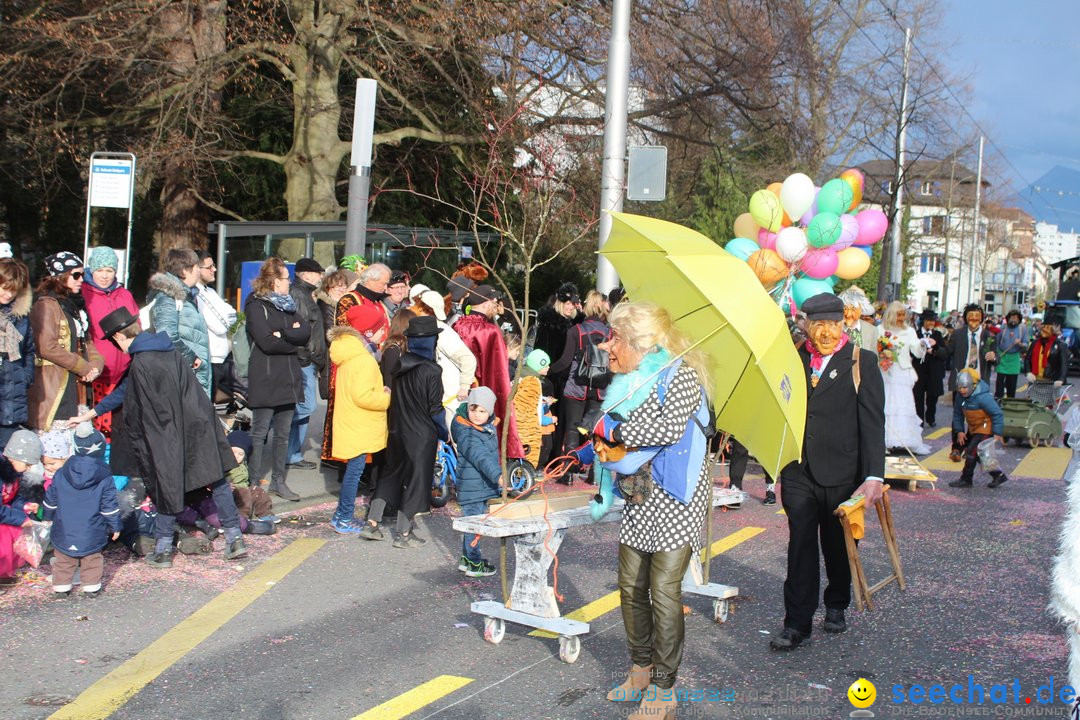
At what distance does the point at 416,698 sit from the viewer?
477cm

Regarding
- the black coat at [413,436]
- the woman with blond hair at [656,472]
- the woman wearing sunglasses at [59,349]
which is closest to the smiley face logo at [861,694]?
the woman with blond hair at [656,472]

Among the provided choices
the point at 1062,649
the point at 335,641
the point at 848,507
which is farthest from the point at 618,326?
the point at 1062,649

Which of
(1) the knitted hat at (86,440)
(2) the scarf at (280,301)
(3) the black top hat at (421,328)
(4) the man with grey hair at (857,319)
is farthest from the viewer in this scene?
(4) the man with grey hair at (857,319)

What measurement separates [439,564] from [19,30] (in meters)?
11.8

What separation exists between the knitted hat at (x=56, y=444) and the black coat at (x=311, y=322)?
9.67ft

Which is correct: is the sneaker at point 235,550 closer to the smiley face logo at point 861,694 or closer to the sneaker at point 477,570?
the sneaker at point 477,570

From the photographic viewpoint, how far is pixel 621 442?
14.7 feet

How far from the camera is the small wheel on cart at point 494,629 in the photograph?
18.1ft

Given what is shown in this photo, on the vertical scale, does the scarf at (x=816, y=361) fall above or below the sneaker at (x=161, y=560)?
above

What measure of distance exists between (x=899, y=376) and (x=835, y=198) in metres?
2.98

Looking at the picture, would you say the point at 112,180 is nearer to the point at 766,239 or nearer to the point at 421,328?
the point at 421,328

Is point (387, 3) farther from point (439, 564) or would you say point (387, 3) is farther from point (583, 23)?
point (439, 564)

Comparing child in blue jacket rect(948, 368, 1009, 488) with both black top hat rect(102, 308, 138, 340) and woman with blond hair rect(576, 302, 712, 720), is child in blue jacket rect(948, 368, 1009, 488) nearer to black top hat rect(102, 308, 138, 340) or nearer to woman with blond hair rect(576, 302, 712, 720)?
woman with blond hair rect(576, 302, 712, 720)

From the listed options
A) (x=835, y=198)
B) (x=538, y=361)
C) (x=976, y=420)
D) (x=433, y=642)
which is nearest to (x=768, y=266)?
(x=835, y=198)
